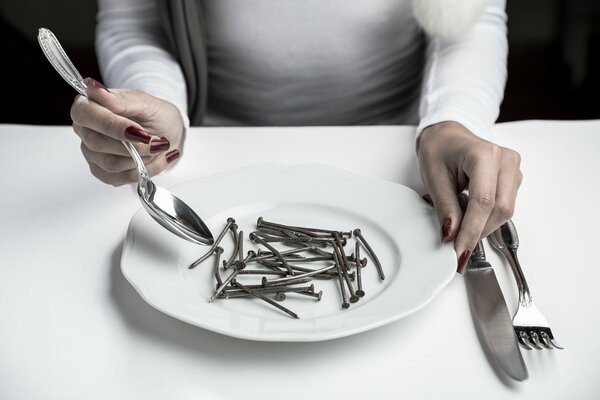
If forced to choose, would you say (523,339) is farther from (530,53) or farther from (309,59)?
(530,53)

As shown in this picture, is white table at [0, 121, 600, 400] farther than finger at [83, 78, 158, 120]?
No

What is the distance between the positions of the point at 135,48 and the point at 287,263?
0.66m

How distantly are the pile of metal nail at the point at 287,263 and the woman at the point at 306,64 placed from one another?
189 mm

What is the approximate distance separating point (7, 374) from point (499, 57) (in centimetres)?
92

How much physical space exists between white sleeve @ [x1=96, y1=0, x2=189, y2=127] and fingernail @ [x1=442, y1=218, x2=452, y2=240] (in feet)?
1.83

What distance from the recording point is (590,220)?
0.86 meters

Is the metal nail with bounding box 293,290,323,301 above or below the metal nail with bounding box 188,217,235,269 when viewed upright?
above

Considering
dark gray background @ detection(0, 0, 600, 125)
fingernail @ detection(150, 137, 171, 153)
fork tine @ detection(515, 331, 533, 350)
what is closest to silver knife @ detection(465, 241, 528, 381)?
fork tine @ detection(515, 331, 533, 350)

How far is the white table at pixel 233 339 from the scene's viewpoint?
624 mm

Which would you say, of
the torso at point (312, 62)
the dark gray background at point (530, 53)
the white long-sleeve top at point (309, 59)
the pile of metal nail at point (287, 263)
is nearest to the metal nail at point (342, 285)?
the pile of metal nail at point (287, 263)

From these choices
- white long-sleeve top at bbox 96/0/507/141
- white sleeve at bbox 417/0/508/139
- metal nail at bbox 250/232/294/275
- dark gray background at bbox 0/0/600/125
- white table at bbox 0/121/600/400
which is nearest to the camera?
white table at bbox 0/121/600/400

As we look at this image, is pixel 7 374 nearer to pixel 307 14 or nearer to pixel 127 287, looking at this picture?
pixel 127 287

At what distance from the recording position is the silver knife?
0.63 m

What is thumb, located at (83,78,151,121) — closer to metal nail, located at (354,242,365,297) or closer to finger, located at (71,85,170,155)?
finger, located at (71,85,170,155)
